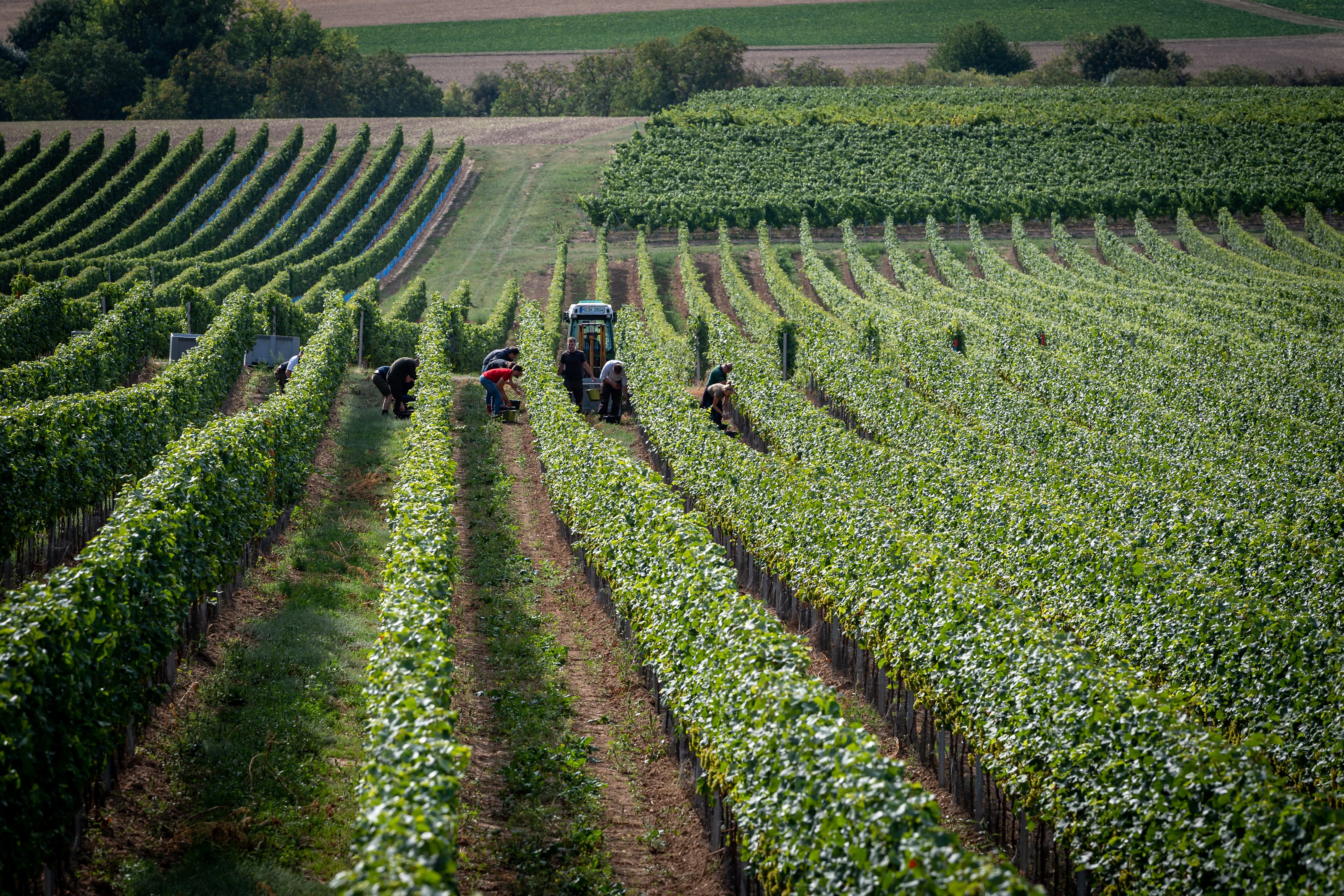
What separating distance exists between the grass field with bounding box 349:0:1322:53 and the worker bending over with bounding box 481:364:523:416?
340 feet

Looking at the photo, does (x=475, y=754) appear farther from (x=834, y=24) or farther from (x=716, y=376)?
(x=834, y=24)

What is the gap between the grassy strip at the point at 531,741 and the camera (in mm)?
9805

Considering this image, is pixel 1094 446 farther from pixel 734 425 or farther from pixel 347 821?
pixel 347 821

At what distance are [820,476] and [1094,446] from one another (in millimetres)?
7096

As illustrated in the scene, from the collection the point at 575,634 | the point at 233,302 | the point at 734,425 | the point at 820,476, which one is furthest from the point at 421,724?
the point at 233,302

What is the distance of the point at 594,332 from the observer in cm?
2978

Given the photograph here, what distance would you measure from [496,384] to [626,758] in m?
16.1

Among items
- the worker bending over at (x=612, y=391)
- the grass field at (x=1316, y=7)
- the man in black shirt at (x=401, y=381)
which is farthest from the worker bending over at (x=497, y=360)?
the grass field at (x=1316, y=7)

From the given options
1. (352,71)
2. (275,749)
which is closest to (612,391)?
(275,749)

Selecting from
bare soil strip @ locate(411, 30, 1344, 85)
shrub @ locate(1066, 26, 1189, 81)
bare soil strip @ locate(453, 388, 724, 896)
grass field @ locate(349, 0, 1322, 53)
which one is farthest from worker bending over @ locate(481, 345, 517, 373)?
grass field @ locate(349, 0, 1322, 53)

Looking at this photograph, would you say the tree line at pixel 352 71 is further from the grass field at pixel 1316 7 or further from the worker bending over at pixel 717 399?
the worker bending over at pixel 717 399

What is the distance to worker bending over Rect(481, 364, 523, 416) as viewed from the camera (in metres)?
26.7

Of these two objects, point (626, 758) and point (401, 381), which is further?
point (401, 381)

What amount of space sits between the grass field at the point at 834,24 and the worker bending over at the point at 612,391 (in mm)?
104055
